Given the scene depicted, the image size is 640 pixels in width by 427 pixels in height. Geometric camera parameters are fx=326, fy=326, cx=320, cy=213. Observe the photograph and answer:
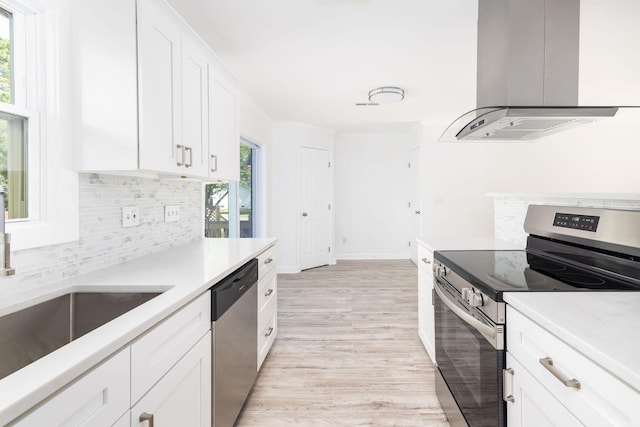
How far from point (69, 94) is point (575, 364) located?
6.28ft

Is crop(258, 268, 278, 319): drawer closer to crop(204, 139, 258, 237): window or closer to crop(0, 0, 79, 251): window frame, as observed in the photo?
crop(204, 139, 258, 237): window

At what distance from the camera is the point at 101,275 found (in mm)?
1379

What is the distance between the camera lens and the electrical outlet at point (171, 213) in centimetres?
206

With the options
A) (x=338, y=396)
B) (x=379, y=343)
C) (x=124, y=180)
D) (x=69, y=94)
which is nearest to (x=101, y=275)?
(x=124, y=180)

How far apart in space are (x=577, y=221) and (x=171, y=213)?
2239 mm

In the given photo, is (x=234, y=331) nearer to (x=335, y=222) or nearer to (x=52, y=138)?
(x=52, y=138)

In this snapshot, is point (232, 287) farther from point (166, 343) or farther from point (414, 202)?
point (414, 202)

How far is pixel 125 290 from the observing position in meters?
1.20

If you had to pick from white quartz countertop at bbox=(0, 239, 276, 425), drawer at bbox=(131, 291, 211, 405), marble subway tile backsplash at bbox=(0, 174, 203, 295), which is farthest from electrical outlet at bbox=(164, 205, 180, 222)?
drawer at bbox=(131, 291, 211, 405)

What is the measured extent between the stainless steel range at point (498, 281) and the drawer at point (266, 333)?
3.52 ft

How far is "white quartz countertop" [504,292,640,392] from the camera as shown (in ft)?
2.12

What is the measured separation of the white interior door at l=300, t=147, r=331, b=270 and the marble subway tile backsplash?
298 cm

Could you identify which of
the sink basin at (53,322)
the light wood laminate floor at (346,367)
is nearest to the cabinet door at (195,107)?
the sink basin at (53,322)

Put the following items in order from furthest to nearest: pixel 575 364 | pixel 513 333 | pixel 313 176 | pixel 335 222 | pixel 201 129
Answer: pixel 335 222 < pixel 313 176 < pixel 201 129 < pixel 513 333 < pixel 575 364
